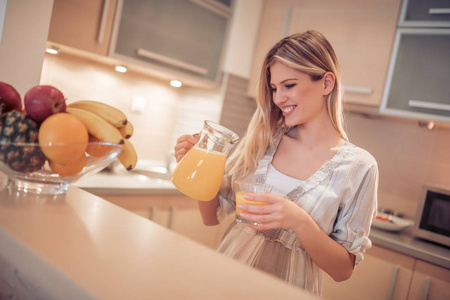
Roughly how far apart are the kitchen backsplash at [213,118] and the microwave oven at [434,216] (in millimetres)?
313

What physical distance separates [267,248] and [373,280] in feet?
3.60

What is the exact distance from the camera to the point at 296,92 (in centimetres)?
123

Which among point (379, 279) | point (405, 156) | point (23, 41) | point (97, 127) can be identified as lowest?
point (379, 279)

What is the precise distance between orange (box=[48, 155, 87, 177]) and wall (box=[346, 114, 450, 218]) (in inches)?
84.5

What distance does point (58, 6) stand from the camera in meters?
1.78

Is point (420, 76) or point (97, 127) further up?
point (420, 76)

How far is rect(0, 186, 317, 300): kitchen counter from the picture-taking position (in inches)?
16.3

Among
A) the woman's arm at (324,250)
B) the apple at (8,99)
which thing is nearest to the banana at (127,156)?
the apple at (8,99)

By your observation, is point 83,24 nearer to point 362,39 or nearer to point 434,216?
point 362,39

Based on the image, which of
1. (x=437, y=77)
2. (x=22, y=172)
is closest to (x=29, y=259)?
(x=22, y=172)

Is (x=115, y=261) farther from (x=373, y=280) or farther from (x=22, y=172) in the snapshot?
(x=373, y=280)

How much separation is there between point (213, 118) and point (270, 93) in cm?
126

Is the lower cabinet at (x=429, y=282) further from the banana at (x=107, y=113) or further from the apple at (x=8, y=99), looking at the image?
the apple at (x=8, y=99)

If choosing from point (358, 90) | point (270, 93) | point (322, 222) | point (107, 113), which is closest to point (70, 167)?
point (107, 113)
